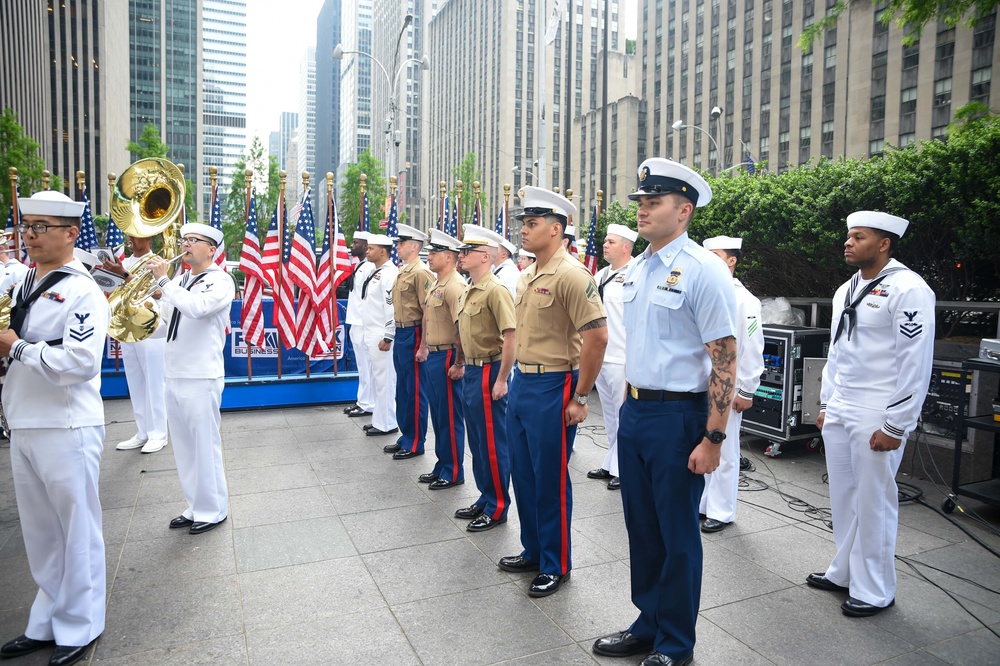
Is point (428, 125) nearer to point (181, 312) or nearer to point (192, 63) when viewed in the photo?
point (192, 63)

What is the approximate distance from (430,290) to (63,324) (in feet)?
11.3

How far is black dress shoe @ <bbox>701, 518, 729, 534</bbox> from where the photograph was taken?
5137 millimetres

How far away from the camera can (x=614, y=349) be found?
6461 millimetres

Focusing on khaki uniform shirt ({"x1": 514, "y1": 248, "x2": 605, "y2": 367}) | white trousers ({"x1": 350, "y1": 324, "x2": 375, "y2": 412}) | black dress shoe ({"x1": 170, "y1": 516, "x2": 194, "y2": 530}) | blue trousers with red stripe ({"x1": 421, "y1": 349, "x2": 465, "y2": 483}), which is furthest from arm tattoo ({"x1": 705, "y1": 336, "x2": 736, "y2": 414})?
white trousers ({"x1": 350, "y1": 324, "x2": 375, "y2": 412})

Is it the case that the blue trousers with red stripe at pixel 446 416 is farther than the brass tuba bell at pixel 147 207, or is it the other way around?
the blue trousers with red stripe at pixel 446 416

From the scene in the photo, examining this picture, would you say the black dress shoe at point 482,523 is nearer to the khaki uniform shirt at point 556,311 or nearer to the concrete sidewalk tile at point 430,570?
the concrete sidewalk tile at point 430,570

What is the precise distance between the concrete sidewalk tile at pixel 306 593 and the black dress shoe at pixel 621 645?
1.27 meters

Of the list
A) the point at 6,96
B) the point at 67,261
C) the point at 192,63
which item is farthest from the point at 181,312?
the point at 192,63

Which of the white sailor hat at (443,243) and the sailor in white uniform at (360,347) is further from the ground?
the white sailor hat at (443,243)

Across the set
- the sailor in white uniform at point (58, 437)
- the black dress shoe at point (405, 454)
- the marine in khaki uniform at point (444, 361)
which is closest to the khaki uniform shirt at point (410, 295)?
the marine in khaki uniform at point (444, 361)

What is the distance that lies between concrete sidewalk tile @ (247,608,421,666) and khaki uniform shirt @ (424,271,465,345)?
9.38 feet

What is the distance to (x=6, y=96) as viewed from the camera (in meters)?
40.8

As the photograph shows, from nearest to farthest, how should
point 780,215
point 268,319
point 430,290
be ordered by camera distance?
point 430,290, point 780,215, point 268,319

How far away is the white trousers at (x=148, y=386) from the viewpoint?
7555 millimetres
